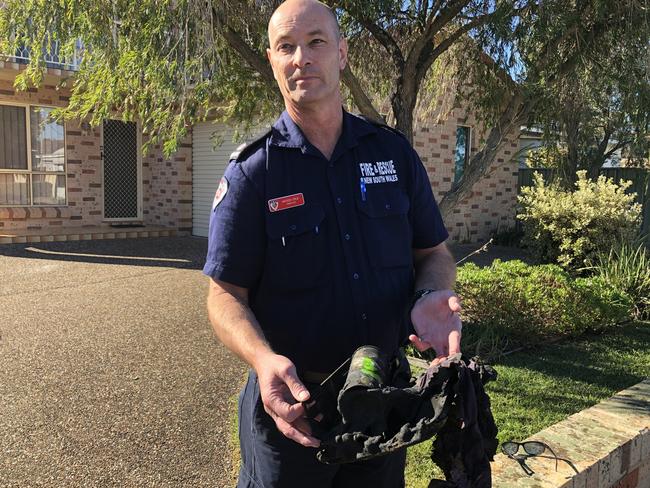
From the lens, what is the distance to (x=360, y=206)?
186 centimetres

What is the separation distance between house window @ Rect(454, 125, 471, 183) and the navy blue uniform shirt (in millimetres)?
11827

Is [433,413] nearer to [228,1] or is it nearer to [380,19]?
[228,1]

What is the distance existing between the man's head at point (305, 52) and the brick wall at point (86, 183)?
987 centimetres

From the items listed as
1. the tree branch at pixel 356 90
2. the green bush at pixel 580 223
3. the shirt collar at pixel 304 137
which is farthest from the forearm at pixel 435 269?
the green bush at pixel 580 223

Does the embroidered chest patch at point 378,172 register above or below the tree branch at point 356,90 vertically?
below

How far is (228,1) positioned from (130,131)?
30.5ft

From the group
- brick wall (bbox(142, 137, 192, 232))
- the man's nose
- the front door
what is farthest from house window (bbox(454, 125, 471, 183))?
the man's nose

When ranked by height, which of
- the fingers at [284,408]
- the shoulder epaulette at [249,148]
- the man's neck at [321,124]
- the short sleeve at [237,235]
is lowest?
the fingers at [284,408]

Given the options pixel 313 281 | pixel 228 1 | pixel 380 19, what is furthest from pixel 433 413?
pixel 380 19

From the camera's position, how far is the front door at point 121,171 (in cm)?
1312

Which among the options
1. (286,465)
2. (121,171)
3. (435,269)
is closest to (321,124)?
(435,269)

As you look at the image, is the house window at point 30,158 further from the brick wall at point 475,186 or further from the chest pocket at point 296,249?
the chest pocket at point 296,249

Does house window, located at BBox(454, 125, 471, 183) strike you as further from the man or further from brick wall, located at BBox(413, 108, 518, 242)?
the man

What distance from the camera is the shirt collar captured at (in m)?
1.86
